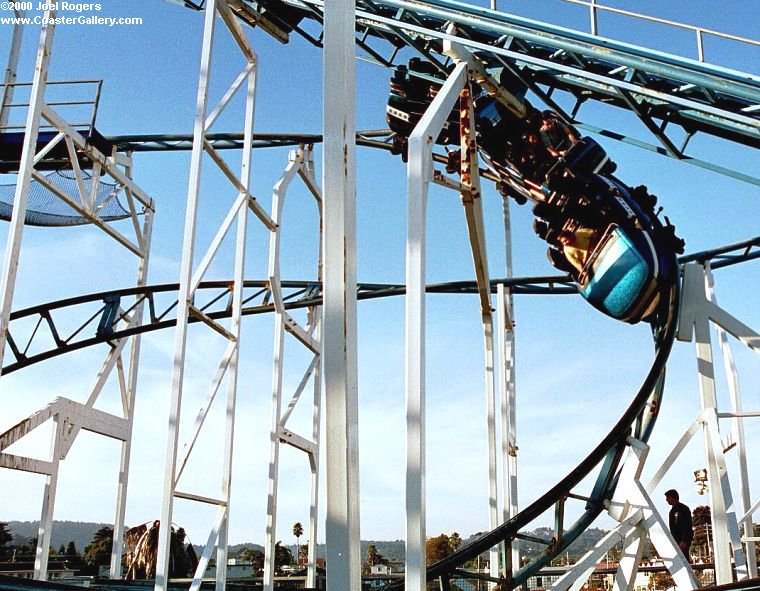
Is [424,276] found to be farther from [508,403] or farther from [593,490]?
[508,403]

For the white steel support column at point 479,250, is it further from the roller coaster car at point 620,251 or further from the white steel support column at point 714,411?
the white steel support column at point 714,411

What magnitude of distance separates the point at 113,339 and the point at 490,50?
615cm

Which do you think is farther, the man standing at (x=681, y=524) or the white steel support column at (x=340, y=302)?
the man standing at (x=681, y=524)

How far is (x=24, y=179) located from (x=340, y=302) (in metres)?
4.89

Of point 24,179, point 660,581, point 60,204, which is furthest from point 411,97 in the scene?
point 660,581

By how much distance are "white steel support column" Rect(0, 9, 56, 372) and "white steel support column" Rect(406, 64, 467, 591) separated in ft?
12.2

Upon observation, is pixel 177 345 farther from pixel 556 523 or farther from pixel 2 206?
pixel 2 206

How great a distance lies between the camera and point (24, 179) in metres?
6.90

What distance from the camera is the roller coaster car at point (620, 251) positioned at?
25.8 feet

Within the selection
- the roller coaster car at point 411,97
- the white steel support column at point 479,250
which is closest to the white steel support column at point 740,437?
the white steel support column at point 479,250

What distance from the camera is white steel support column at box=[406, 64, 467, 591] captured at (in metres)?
4.30

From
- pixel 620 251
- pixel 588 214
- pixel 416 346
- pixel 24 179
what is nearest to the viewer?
pixel 416 346

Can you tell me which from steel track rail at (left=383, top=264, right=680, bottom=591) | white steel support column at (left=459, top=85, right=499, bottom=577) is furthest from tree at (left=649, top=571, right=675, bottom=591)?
steel track rail at (left=383, top=264, right=680, bottom=591)

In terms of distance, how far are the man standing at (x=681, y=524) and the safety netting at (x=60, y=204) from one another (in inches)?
301
